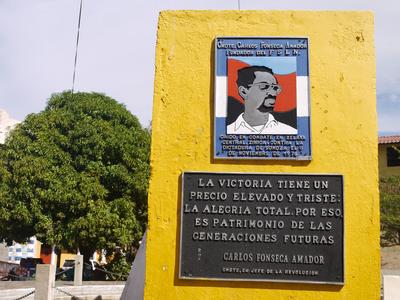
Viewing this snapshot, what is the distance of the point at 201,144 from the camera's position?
4992mm

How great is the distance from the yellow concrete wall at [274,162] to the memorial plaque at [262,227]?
78 mm

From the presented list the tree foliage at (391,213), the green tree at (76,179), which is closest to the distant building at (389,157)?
the tree foliage at (391,213)

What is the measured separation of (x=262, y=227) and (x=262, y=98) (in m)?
1.24

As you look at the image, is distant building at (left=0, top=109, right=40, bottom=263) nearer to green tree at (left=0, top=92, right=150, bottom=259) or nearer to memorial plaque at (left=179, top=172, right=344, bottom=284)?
green tree at (left=0, top=92, right=150, bottom=259)

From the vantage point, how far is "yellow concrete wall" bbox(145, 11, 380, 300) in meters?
4.73

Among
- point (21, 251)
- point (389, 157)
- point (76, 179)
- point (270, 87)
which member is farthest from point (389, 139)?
point (21, 251)

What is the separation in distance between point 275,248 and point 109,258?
55.1ft

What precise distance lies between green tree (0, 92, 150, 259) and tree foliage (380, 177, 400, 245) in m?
8.75

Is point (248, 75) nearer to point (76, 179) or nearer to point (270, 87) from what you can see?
point (270, 87)

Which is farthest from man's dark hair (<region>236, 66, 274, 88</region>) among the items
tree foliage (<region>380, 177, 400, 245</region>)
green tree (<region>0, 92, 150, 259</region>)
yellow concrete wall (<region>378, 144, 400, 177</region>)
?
yellow concrete wall (<region>378, 144, 400, 177</region>)

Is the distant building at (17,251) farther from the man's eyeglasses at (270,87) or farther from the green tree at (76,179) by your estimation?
the man's eyeglasses at (270,87)

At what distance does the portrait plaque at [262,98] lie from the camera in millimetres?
4949

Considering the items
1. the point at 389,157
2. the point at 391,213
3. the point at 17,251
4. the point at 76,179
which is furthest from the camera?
the point at 17,251

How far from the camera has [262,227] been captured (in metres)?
4.84
